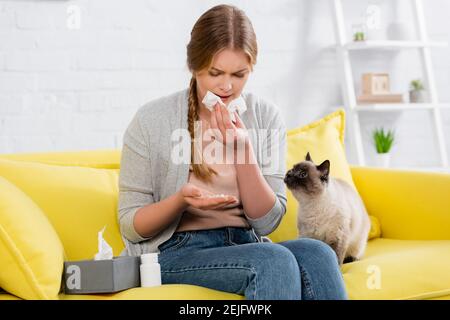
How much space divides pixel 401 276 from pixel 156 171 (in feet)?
2.05

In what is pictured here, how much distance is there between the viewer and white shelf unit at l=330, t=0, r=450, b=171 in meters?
3.02

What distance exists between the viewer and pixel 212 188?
1.60 m

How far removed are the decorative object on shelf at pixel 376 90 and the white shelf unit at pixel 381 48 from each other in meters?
0.04

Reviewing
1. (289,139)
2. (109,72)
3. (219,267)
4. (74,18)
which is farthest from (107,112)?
(219,267)

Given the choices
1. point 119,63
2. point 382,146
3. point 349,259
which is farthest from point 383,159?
point 349,259

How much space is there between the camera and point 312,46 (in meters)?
3.08

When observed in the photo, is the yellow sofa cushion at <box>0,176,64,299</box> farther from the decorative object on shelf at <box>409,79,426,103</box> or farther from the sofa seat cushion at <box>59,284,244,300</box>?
the decorative object on shelf at <box>409,79,426,103</box>

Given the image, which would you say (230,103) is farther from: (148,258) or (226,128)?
(148,258)

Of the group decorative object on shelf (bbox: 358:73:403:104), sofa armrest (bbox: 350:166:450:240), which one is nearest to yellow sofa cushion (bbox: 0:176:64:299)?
sofa armrest (bbox: 350:166:450:240)

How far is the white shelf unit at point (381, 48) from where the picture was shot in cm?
302

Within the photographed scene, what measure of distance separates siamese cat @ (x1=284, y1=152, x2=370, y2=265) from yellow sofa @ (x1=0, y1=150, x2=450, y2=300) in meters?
0.07

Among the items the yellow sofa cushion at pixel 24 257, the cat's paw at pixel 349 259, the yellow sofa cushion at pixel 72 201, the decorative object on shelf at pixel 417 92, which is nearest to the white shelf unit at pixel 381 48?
the decorative object on shelf at pixel 417 92

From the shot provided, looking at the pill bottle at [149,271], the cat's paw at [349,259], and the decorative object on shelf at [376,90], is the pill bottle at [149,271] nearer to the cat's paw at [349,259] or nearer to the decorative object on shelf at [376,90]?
the cat's paw at [349,259]

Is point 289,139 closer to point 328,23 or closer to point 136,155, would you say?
point 136,155
